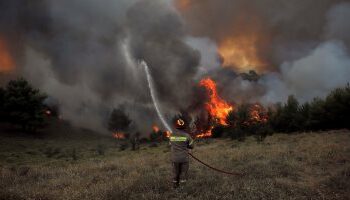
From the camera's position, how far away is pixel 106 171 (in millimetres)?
18953

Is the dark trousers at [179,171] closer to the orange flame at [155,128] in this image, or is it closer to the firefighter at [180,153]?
the firefighter at [180,153]

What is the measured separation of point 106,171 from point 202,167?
510 centimetres

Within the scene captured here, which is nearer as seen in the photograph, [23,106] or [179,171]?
[179,171]

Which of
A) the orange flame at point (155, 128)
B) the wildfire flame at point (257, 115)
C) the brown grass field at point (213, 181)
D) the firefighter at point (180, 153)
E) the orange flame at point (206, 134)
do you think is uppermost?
the wildfire flame at point (257, 115)

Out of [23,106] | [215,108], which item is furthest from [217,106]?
[23,106]

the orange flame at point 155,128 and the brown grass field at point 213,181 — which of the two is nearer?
the brown grass field at point 213,181

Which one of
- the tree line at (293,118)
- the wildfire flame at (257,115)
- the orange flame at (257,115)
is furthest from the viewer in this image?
the orange flame at (257,115)

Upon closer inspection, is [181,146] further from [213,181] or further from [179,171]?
[213,181]

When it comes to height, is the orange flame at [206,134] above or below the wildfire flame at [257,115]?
below

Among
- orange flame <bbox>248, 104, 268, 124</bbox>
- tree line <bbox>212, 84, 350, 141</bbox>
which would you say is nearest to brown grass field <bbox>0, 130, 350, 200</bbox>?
tree line <bbox>212, 84, 350, 141</bbox>

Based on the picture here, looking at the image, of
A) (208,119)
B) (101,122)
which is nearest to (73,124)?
(101,122)

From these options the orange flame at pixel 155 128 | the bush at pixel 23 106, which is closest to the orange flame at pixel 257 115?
the orange flame at pixel 155 128

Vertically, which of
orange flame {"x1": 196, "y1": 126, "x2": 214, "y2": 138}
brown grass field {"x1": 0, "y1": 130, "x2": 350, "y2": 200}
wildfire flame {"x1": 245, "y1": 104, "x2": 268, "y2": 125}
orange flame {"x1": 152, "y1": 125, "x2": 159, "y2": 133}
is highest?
wildfire flame {"x1": 245, "y1": 104, "x2": 268, "y2": 125}

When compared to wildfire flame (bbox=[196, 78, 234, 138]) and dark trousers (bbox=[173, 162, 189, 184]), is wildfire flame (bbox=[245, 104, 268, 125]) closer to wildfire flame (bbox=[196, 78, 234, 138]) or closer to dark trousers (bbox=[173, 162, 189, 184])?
wildfire flame (bbox=[196, 78, 234, 138])
